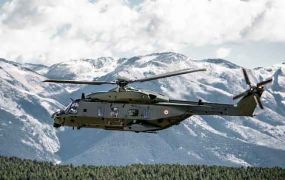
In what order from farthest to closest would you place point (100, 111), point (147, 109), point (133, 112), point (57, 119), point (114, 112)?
point (57, 119), point (100, 111), point (114, 112), point (147, 109), point (133, 112)

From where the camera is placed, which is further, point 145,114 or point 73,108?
point 73,108

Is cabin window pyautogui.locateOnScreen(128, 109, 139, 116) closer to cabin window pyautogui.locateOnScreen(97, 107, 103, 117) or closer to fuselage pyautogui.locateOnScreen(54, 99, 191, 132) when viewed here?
fuselage pyautogui.locateOnScreen(54, 99, 191, 132)

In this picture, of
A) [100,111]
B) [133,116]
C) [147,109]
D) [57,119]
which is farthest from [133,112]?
[57,119]

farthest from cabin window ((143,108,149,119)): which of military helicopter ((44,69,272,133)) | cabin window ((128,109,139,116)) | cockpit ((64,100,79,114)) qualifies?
cockpit ((64,100,79,114))

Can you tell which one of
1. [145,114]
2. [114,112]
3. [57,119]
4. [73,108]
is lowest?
[57,119]

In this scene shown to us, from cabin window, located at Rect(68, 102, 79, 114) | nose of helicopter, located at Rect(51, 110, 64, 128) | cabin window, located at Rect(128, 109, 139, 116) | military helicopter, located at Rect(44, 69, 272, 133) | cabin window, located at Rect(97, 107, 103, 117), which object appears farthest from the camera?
nose of helicopter, located at Rect(51, 110, 64, 128)

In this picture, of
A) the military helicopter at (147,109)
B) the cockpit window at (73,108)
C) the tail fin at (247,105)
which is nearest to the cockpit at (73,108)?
the cockpit window at (73,108)

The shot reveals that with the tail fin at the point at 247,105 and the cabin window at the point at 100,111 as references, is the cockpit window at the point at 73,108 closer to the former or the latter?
the cabin window at the point at 100,111

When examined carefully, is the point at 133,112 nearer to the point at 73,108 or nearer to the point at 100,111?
the point at 100,111

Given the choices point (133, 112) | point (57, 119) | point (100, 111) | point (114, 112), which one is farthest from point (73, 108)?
point (133, 112)

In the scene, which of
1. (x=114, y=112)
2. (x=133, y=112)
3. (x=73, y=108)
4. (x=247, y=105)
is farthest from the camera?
(x=73, y=108)

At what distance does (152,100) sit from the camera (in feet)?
300

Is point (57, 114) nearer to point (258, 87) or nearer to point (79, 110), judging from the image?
point (79, 110)

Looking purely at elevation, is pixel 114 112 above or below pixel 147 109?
below
